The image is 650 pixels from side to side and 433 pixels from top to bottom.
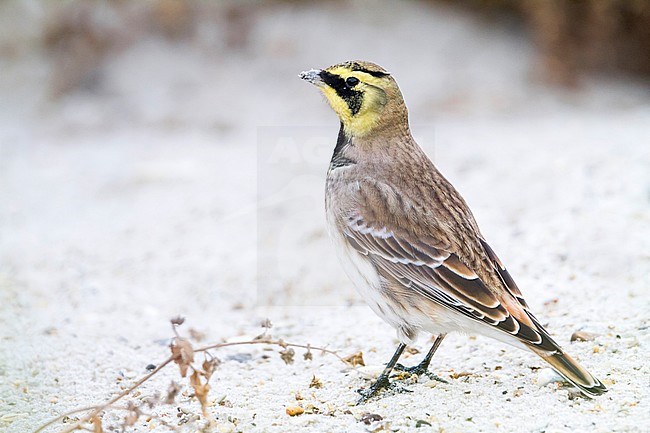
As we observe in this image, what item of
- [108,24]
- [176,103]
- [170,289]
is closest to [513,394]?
[170,289]

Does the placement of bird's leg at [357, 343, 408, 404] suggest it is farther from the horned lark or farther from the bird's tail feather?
the bird's tail feather

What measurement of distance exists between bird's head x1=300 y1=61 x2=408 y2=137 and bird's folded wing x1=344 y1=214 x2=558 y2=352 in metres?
0.61

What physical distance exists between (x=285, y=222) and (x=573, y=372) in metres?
3.95

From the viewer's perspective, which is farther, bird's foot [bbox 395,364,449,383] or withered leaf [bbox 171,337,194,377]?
bird's foot [bbox 395,364,449,383]

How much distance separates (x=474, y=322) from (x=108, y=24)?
872cm

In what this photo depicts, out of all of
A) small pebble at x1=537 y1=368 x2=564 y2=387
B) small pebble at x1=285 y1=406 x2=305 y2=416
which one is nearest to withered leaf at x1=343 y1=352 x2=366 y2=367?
small pebble at x1=285 y1=406 x2=305 y2=416

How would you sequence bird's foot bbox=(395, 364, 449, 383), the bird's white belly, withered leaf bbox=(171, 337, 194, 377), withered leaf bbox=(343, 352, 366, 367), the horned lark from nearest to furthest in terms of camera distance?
1. withered leaf bbox=(171, 337, 194, 377)
2. the horned lark
3. the bird's white belly
4. bird's foot bbox=(395, 364, 449, 383)
5. withered leaf bbox=(343, 352, 366, 367)

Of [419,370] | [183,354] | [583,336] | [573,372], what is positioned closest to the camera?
[183,354]

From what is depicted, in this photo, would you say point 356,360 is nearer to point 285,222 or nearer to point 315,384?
point 315,384

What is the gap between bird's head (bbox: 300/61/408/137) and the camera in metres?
4.61

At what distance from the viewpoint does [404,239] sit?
14.2 feet

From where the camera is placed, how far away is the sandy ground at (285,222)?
4355 millimetres

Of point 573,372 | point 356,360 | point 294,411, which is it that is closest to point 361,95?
point 356,360

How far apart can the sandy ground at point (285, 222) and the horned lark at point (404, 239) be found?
0.35 m
